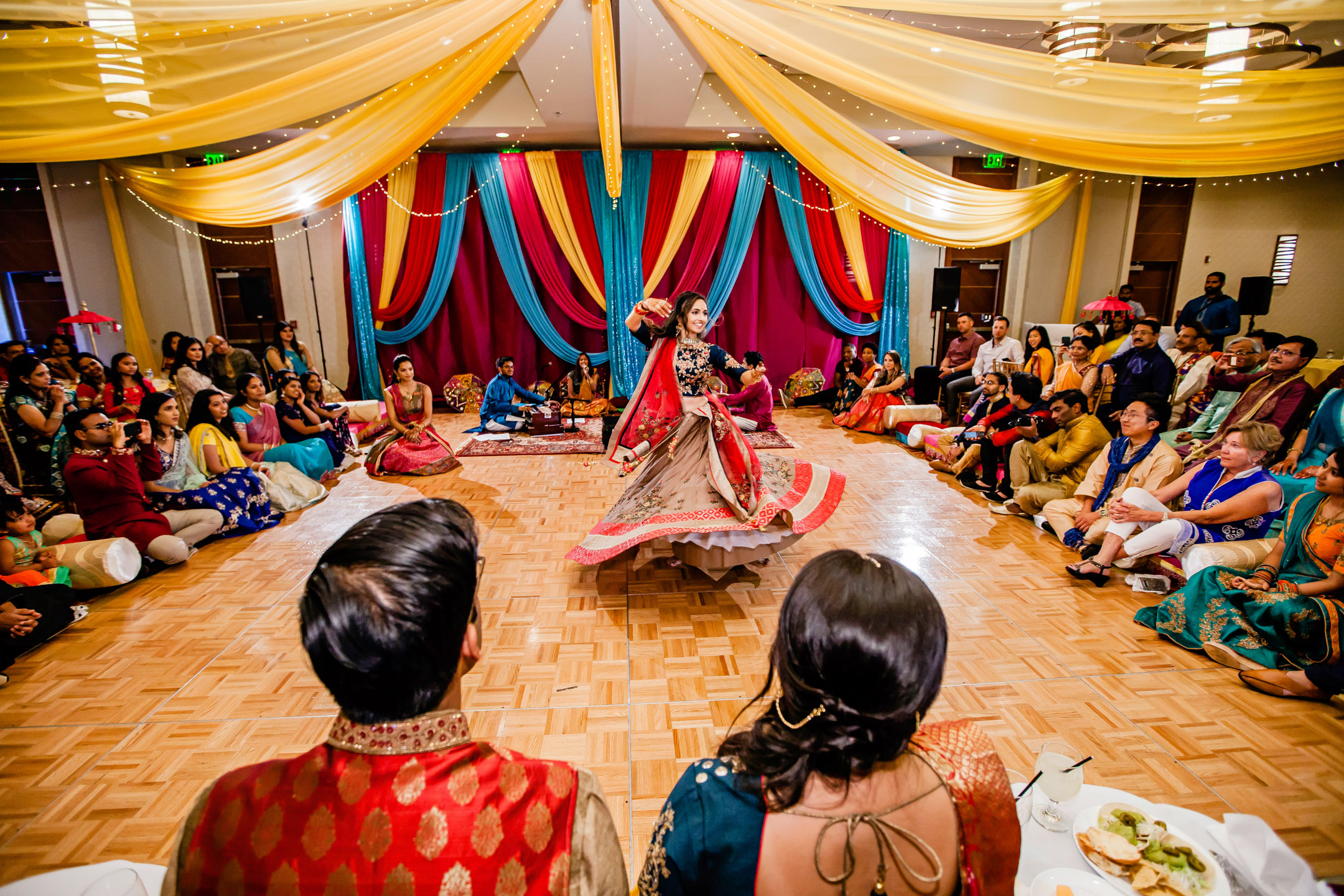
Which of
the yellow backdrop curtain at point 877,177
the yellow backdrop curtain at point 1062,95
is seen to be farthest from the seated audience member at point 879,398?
the yellow backdrop curtain at point 1062,95

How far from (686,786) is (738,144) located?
28.0 ft

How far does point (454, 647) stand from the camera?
0.80 metres

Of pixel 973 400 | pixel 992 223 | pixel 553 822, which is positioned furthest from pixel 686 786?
pixel 973 400

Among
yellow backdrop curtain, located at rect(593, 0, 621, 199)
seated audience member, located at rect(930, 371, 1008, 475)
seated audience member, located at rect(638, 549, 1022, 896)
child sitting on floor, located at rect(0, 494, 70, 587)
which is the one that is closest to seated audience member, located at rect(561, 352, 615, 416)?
seated audience member, located at rect(930, 371, 1008, 475)

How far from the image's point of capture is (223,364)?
6.61 m

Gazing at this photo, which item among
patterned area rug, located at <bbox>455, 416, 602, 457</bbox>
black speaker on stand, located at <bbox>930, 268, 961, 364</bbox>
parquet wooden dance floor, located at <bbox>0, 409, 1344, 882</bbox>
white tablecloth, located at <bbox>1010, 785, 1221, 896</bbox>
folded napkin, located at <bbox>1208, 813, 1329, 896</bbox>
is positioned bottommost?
parquet wooden dance floor, located at <bbox>0, 409, 1344, 882</bbox>

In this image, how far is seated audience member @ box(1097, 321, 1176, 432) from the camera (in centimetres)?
495

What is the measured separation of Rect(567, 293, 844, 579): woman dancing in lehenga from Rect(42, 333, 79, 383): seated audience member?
5124mm

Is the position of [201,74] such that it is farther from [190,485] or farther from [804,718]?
[190,485]

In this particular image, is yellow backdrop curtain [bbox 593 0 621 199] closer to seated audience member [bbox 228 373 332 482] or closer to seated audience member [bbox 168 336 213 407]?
seated audience member [bbox 228 373 332 482]

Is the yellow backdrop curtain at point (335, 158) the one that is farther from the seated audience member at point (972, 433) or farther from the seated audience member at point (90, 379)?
the seated audience member at point (972, 433)

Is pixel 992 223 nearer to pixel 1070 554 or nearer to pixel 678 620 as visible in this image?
pixel 1070 554

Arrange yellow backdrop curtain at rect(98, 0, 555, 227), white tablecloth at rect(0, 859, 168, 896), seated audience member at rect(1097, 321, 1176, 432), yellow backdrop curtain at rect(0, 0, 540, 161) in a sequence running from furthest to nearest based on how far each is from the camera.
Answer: seated audience member at rect(1097, 321, 1176, 432), yellow backdrop curtain at rect(98, 0, 555, 227), yellow backdrop curtain at rect(0, 0, 540, 161), white tablecloth at rect(0, 859, 168, 896)

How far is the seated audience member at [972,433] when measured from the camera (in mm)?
5203
